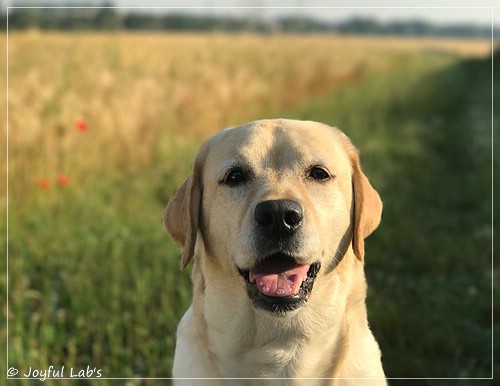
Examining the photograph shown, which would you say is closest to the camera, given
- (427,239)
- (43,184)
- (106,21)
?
(43,184)

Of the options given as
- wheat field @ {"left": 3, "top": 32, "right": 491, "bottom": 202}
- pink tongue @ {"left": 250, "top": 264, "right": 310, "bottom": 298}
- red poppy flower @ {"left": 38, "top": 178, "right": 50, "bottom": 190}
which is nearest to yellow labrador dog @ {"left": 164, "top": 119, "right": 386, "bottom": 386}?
Result: pink tongue @ {"left": 250, "top": 264, "right": 310, "bottom": 298}

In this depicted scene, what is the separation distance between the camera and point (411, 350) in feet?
14.6

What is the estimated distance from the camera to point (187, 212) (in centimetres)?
321

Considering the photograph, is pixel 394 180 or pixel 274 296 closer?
pixel 274 296

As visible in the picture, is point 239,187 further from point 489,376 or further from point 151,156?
point 151,156

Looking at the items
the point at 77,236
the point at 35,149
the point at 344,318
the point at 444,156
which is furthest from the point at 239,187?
the point at 444,156

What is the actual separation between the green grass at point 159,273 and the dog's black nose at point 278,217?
175 cm

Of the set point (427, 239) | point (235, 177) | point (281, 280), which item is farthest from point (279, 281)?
point (427, 239)

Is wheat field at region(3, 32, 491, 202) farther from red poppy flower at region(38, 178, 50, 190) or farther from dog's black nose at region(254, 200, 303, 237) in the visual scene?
dog's black nose at region(254, 200, 303, 237)

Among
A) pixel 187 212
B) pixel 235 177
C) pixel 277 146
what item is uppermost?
pixel 277 146

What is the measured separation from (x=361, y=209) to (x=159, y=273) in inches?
92.5

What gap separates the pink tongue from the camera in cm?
289

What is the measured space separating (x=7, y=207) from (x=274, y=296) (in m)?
3.91

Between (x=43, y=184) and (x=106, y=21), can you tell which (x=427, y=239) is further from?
(x=106, y=21)
